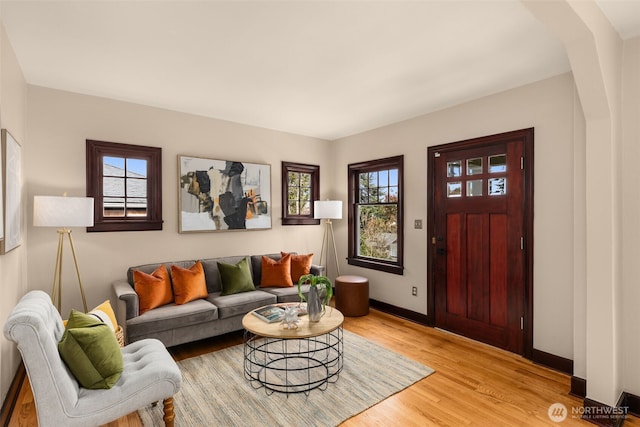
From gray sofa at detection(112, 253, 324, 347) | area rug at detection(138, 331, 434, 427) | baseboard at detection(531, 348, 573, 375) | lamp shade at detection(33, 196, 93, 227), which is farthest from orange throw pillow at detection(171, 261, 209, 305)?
baseboard at detection(531, 348, 573, 375)

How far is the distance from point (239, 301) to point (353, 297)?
1586 millimetres

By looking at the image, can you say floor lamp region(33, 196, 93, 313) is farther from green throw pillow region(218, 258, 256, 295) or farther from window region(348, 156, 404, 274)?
window region(348, 156, 404, 274)

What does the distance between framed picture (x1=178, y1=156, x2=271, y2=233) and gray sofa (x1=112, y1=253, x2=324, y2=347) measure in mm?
533

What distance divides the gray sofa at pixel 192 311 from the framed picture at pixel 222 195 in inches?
21.0

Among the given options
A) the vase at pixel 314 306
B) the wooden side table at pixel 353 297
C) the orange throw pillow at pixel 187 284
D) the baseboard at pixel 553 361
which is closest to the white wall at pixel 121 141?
the orange throw pillow at pixel 187 284

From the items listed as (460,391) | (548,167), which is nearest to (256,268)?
(460,391)

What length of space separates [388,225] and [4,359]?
4127 millimetres

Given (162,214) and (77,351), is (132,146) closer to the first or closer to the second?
(162,214)

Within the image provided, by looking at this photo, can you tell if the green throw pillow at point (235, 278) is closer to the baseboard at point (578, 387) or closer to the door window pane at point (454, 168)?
the door window pane at point (454, 168)

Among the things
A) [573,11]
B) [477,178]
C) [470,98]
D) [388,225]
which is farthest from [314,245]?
[573,11]

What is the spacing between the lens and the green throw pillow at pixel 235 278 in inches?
153

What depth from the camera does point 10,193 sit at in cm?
235

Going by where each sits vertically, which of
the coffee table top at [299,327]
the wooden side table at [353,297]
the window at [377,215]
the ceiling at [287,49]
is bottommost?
the wooden side table at [353,297]

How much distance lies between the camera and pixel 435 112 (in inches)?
159
